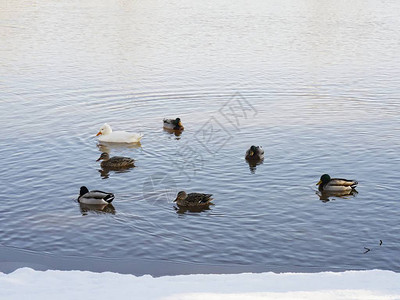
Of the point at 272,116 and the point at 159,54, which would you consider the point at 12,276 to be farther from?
the point at 159,54

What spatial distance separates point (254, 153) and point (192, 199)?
4.43 m

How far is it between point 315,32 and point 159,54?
14.9 meters

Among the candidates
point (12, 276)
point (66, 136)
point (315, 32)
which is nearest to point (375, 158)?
point (66, 136)

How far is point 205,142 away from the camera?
26.0 metres

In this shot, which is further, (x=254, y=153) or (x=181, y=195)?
(x=254, y=153)

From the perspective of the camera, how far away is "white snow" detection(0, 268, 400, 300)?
13.1m

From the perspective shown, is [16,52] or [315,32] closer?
[16,52]

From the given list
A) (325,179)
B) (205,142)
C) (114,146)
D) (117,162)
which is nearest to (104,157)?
(117,162)

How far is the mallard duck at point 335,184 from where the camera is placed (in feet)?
68.0

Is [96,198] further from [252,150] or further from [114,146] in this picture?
[114,146]

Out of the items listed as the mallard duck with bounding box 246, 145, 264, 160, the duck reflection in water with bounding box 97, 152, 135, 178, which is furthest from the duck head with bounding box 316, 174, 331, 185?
the duck reflection in water with bounding box 97, 152, 135, 178

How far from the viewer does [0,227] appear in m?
18.4

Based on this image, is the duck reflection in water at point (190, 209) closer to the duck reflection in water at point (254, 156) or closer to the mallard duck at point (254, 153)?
the duck reflection in water at point (254, 156)

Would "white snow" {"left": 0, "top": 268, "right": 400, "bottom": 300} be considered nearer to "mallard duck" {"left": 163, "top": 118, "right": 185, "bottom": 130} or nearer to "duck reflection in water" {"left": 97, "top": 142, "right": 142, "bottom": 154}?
"duck reflection in water" {"left": 97, "top": 142, "right": 142, "bottom": 154}
